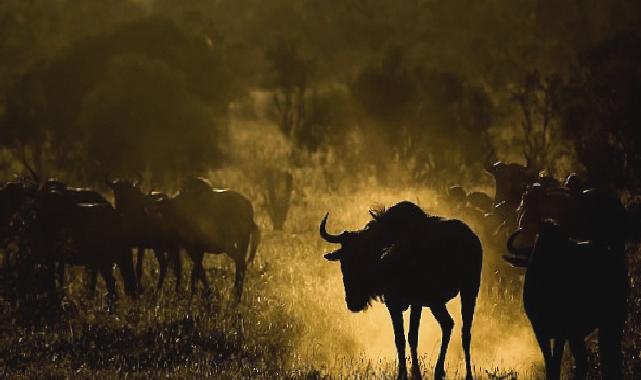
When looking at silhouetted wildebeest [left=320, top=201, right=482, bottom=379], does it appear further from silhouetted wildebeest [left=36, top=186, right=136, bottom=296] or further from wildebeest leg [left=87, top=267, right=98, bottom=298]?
wildebeest leg [left=87, top=267, right=98, bottom=298]

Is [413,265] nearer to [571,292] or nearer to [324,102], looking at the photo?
[571,292]

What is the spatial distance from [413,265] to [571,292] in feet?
6.04

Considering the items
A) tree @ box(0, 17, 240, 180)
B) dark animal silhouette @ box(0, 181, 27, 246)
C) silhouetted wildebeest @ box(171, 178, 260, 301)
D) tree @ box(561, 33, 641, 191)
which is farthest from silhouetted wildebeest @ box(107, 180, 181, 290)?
tree @ box(0, 17, 240, 180)

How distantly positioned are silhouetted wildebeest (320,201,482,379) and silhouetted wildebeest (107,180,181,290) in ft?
18.7

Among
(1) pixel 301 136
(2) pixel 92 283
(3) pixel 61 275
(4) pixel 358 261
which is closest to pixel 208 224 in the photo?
(2) pixel 92 283

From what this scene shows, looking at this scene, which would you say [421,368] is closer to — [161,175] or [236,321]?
[236,321]

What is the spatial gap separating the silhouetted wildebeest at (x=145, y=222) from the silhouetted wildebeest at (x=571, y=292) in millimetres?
7767

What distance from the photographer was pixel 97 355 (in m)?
10.4

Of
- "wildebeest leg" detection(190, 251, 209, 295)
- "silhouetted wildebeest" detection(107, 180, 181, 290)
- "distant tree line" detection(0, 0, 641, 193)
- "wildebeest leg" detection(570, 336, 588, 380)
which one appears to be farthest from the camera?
"distant tree line" detection(0, 0, 641, 193)

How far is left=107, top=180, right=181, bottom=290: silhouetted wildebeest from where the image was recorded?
14.6m

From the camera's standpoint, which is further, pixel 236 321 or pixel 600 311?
pixel 236 321

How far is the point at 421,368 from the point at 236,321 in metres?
3.05

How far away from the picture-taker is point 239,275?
14.2 m

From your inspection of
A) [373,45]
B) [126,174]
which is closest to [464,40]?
[373,45]
